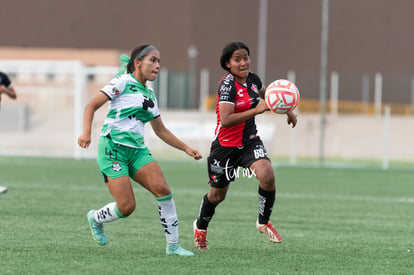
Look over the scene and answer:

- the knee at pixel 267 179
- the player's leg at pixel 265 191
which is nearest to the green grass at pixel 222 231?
the player's leg at pixel 265 191

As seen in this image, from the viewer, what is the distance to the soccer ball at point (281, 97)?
891 centimetres

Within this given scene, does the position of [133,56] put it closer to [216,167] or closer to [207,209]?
[216,167]

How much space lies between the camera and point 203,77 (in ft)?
150

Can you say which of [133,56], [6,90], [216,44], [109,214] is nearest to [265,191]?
[109,214]

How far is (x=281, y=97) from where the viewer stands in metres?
8.92

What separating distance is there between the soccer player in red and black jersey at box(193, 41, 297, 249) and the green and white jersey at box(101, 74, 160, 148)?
3.29ft

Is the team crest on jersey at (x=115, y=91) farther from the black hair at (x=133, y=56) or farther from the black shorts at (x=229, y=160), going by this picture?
the black shorts at (x=229, y=160)

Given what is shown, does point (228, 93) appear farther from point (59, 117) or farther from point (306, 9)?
point (306, 9)

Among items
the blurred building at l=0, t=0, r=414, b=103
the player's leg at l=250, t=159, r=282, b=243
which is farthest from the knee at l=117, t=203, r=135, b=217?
the blurred building at l=0, t=0, r=414, b=103

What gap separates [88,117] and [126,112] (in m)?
0.45

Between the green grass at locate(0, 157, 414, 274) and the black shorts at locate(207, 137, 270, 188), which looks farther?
the black shorts at locate(207, 137, 270, 188)

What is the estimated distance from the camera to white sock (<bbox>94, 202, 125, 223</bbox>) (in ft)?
27.7

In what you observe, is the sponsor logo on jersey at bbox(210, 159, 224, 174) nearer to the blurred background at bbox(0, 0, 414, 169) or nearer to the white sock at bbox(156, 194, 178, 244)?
the white sock at bbox(156, 194, 178, 244)

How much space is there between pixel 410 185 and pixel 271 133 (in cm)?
1375
